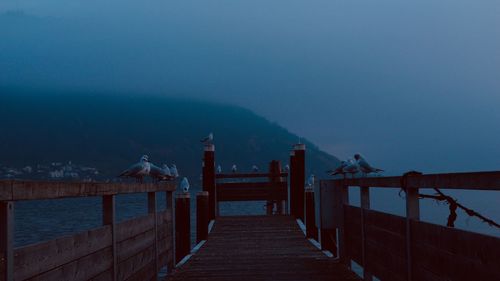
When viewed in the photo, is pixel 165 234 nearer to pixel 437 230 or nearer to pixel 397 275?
pixel 397 275

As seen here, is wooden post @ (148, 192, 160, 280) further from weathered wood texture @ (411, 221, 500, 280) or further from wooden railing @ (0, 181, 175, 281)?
weathered wood texture @ (411, 221, 500, 280)

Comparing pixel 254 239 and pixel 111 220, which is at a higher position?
pixel 111 220

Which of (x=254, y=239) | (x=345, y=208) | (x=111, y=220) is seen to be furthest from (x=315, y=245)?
(x=111, y=220)

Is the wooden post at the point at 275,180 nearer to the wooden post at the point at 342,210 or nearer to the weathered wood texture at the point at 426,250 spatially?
the wooden post at the point at 342,210

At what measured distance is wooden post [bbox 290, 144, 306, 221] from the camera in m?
21.9

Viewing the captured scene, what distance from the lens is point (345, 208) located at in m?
9.90

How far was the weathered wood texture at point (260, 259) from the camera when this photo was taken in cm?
980

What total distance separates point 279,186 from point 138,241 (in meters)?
17.4

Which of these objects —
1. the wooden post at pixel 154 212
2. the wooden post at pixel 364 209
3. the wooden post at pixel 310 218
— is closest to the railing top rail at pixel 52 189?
the wooden post at pixel 154 212

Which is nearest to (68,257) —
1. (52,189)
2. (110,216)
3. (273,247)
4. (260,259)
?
(52,189)

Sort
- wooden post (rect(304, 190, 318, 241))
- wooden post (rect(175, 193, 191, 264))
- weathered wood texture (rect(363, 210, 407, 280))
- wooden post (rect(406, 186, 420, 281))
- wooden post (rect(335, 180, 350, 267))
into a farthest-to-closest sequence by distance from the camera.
→ wooden post (rect(304, 190, 318, 241)) → wooden post (rect(175, 193, 191, 264)) → wooden post (rect(335, 180, 350, 267)) → weathered wood texture (rect(363, 210, 407, 280)) → wooden post (rect(406, 186, 420, 281))

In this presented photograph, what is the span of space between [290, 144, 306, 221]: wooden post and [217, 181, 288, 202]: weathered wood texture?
7.05ft

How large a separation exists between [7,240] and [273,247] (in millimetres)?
10338

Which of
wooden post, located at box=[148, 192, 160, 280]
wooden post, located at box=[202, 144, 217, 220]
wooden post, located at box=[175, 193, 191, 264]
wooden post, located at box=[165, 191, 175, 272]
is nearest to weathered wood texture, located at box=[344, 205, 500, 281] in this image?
wooden post, located at box=[148, 192, 160, 280]
